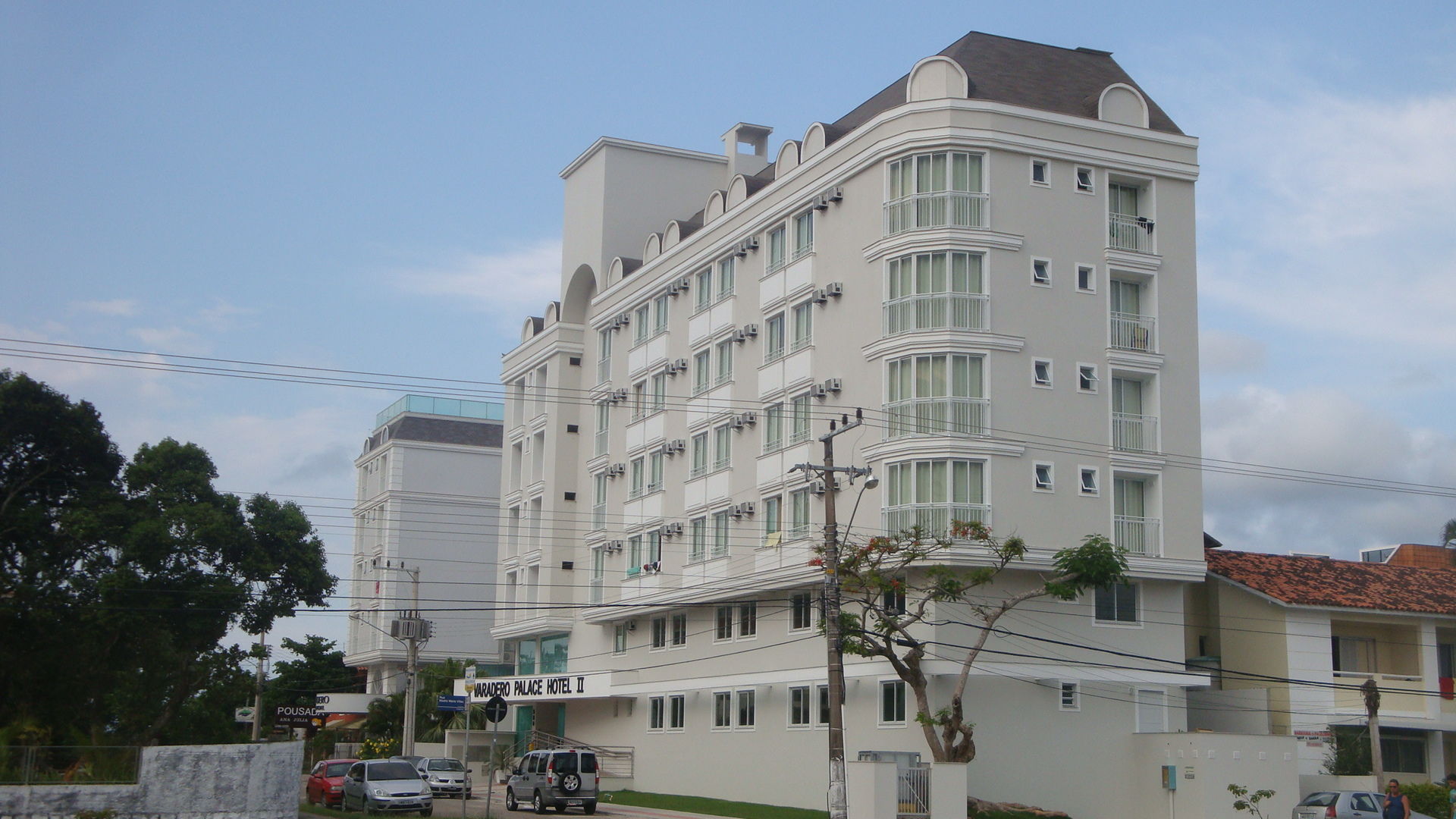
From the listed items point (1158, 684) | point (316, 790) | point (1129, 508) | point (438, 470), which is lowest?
point (316, 790)

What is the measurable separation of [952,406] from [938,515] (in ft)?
10.3

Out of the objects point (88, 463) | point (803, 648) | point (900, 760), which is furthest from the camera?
point (803, 648)

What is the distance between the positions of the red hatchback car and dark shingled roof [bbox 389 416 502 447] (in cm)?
5046

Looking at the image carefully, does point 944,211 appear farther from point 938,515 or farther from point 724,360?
point 724,360

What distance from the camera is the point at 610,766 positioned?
58.0m

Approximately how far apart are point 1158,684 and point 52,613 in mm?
30512

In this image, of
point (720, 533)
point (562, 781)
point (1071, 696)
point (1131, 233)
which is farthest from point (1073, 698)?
point (562, 781)

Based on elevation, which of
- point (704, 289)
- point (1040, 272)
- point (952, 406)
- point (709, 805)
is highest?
point (704, 289)

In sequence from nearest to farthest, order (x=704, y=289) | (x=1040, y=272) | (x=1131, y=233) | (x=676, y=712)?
(x=1040, y=272) → (x=1131, y=233) → (x=676, y=712) → (x=704, y=289)

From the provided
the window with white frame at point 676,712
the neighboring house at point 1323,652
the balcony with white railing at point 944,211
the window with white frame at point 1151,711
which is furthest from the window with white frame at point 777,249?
the window with white frame at point 1151,711

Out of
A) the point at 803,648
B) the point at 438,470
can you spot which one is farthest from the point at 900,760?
the point at 438,470

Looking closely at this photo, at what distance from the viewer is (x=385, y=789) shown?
1549 inches

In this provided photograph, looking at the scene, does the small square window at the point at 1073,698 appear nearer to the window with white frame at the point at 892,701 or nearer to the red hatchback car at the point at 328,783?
the window with white frame at the point at 892,701

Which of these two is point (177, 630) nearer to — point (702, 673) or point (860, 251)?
point (702, 673)
